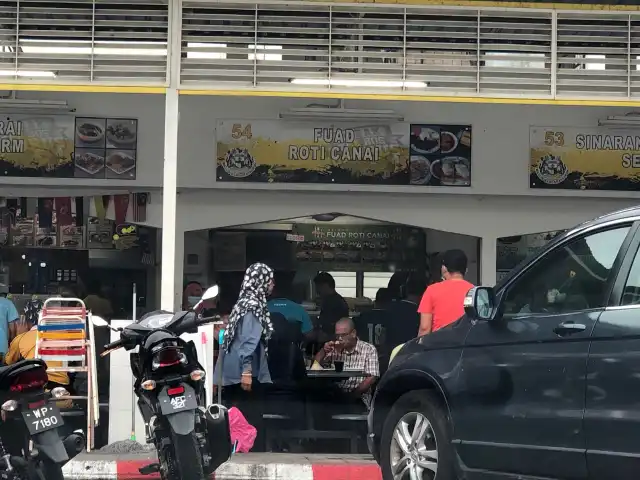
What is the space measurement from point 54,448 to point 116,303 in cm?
710

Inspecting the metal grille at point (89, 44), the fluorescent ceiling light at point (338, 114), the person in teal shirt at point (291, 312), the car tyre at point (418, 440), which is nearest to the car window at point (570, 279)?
the car tyre at point (418, 440)

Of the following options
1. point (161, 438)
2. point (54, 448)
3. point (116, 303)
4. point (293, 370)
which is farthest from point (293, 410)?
point (116, 303)

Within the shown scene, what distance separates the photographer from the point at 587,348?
4.18 m

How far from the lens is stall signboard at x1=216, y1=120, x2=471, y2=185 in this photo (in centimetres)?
1129

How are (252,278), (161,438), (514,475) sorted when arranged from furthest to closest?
1. (252,278)
2. (161,438)
3. (514,475)

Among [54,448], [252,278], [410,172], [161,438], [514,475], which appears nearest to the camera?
[514,475]

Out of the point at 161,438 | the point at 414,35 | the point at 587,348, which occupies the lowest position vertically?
the point at 161,438

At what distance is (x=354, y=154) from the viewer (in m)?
11.4

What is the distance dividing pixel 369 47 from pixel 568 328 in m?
4.01

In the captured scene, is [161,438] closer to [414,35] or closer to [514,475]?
[514,475]

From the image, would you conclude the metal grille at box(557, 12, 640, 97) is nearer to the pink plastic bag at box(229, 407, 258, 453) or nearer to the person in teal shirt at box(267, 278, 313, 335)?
the person in teal shirt at box(267, 278, 313, 335)

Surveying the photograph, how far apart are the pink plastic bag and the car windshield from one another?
4.70 feet

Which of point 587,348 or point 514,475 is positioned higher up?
point 587,348

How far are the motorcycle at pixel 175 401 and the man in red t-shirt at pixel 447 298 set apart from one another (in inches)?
76.1
